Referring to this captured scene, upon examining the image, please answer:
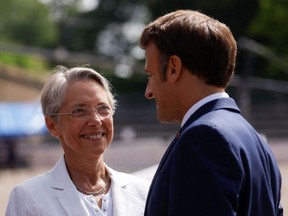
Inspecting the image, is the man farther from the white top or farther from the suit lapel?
the white top

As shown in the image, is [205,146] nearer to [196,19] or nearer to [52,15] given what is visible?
[196,19]

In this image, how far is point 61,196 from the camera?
13.0 ft

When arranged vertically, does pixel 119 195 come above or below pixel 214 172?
below

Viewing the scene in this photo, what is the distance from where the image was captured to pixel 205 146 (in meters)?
2.78

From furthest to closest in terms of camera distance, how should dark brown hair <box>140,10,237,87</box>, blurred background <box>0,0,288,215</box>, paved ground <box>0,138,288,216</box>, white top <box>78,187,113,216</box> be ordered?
blurred background <box>0,0,288,215</box> → paved ground <box>0,138,288,216</box> → white top <box>78,187,113,216</box> → dark brown hair <box>140,10,237,87</box>

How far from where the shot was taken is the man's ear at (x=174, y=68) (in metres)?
2.93

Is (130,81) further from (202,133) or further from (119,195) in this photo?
(202,133)

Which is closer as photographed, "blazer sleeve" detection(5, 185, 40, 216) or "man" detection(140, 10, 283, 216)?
"man" detection(140, 10, 283, 216)

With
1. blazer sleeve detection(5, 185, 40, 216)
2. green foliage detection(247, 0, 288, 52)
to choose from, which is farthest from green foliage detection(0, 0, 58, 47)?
blazer sleeve detection(5, 185, 40, 216)

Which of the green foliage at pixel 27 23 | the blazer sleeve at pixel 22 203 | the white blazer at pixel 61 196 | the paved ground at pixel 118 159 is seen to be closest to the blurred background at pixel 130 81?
the paved ground at pixel 118 159

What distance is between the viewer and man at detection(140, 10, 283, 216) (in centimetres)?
277

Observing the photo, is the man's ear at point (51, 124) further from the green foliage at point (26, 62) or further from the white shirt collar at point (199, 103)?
the green foliage at point (26, 62)

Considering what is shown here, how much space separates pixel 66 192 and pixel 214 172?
53.6 inches

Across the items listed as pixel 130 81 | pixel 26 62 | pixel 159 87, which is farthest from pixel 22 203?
pixel 26 62
